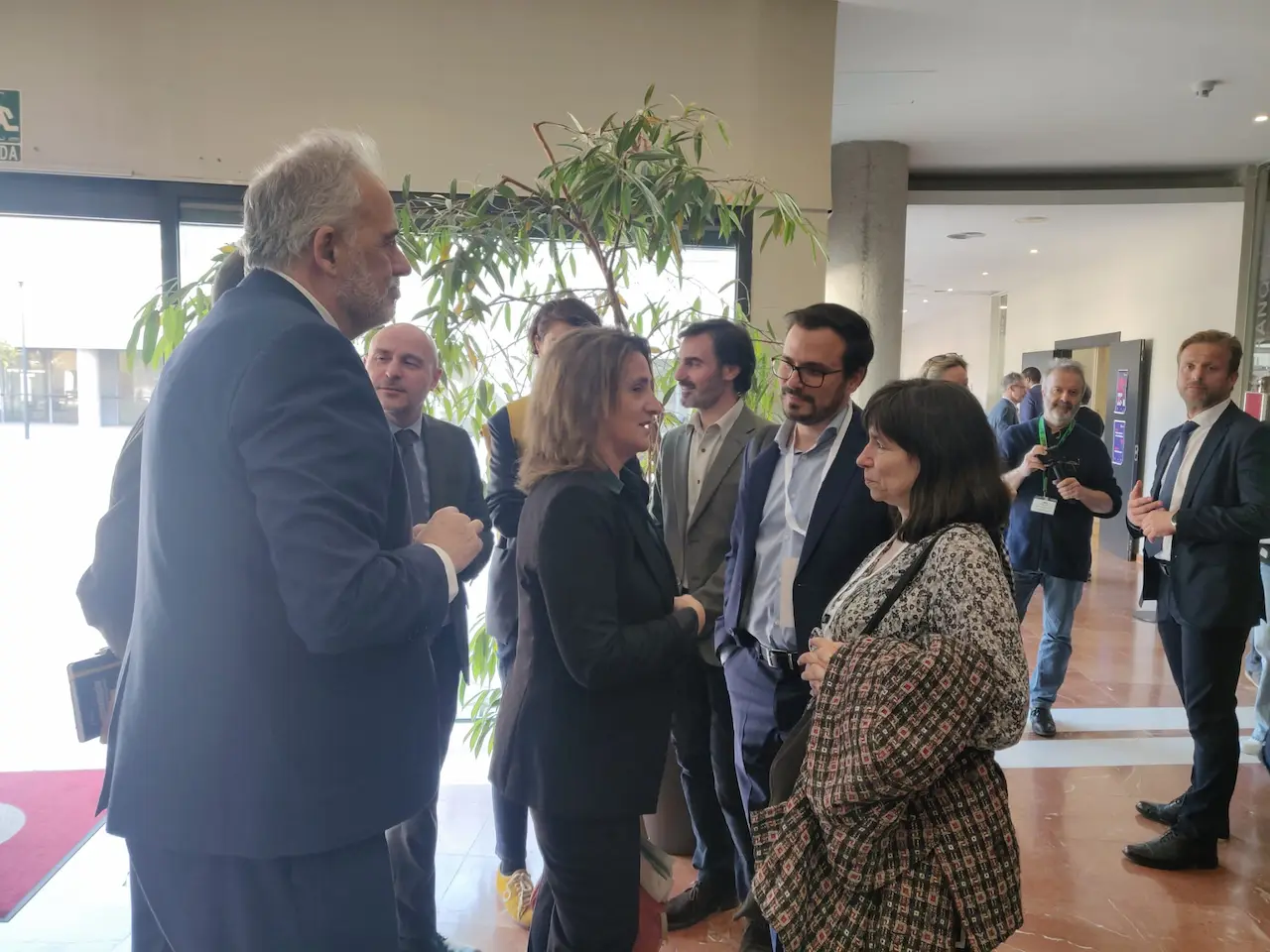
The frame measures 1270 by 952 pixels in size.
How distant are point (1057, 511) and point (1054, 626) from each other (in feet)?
1.94

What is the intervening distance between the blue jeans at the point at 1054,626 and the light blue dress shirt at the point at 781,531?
235 centimetres

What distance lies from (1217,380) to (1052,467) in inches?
40.9

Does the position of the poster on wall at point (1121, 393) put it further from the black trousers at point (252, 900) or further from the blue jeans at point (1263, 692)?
the black trousers at point (252, 900)

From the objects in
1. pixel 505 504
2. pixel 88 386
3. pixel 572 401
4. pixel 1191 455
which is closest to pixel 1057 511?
pixel 1191 455

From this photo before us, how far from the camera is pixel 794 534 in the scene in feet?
6.68

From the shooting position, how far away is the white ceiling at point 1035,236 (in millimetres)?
7523

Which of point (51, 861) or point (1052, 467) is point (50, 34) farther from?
point (1052, 467)

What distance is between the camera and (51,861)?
2744mm

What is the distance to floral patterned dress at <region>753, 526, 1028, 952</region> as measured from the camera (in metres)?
1.21

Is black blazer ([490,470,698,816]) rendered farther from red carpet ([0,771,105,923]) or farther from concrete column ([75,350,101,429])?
concrete column ([75,350,101,429])

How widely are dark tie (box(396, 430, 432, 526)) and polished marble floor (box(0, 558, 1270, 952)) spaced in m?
1.23

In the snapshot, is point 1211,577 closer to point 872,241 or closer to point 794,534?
point 794,534

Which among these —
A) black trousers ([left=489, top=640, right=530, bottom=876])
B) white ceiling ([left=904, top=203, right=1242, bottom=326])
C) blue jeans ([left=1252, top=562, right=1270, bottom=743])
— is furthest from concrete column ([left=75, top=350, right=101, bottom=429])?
white ceiling ([left=904, top=203, right=1242, bottom=326])

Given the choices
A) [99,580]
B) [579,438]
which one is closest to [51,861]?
[99,580]
